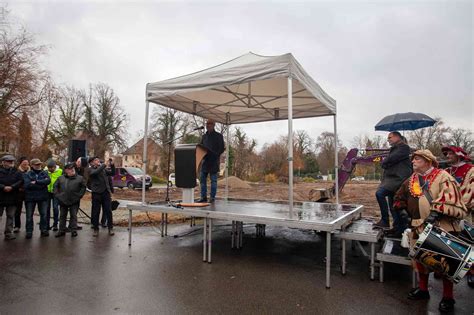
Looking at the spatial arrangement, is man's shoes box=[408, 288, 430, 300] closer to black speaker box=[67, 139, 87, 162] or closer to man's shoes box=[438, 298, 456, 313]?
man's shoes box=[438, 298, 456, 313]

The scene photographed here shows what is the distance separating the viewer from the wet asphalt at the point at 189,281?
2938 mm

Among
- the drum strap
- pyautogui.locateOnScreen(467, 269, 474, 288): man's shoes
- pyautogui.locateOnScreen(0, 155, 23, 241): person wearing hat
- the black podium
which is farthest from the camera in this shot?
pyautogui.locateOnScreen(0, 155, 23, 241): person wearing hat

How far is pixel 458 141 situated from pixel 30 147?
41.5 metres

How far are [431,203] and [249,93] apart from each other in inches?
166

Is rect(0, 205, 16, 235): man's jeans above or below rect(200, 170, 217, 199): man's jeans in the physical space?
below

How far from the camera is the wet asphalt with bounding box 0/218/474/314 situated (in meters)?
2.94

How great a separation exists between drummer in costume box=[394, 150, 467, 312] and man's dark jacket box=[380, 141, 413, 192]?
1.22 m

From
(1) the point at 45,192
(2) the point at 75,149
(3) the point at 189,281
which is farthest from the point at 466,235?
(2) the point at 75,149

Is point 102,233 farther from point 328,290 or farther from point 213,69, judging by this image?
point 328,290

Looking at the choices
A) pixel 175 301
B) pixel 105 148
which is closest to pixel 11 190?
pixel 175 301

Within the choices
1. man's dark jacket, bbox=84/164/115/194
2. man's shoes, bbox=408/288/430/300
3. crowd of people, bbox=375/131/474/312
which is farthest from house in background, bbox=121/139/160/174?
man's shoes, bbox=408/288/430/300

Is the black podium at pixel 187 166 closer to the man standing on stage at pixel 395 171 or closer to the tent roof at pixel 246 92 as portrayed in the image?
the tent roof at pixel 246 92

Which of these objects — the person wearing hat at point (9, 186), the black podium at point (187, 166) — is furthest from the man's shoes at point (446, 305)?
the person wearing hat at point (9, 186)

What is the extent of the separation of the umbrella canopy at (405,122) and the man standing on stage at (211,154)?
11.0ft
